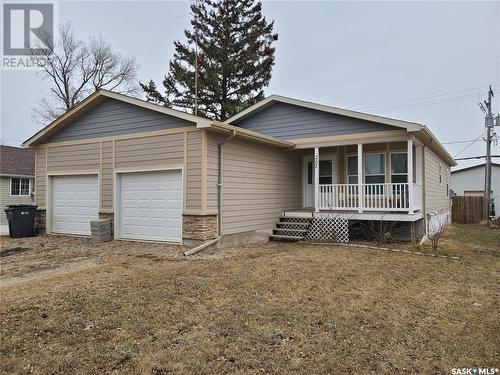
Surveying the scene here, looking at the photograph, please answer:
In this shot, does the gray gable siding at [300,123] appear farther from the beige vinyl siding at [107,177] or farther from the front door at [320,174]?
the beige vinyl siding at [107,177]

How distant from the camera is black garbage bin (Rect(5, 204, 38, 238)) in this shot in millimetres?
11461

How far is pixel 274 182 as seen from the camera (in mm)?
11961

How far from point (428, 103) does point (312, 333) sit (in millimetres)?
29827

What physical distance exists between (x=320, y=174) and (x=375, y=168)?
6.64 ft

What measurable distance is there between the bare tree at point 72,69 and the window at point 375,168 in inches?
888

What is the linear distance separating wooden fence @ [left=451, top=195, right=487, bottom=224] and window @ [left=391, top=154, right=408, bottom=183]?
12512mm

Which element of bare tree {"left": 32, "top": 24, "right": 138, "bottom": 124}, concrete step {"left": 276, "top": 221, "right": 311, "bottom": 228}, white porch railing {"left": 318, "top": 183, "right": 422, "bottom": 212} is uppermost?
bare tree {"left": 32, "top": 24, "right": 138, "bottom": 124}

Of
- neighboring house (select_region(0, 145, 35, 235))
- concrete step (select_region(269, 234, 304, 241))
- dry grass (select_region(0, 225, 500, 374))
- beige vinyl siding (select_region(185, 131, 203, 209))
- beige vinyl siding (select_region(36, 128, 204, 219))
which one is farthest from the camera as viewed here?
neighboring house (select_region(0, 145, 35, 235))

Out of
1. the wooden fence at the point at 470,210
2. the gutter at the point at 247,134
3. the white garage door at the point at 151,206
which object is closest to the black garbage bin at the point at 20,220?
the white garage door at the point at 151,206

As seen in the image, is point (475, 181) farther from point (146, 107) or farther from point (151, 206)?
point (146, 107)

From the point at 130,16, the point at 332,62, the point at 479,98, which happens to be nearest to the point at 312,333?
the point at 130,16

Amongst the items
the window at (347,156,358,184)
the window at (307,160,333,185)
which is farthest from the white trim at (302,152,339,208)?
the window at (347,156,358,184)

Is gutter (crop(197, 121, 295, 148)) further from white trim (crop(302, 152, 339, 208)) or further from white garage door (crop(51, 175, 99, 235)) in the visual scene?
white garage door (crop(51, 175, 99, 235))

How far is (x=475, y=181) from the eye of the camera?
29469 mm
